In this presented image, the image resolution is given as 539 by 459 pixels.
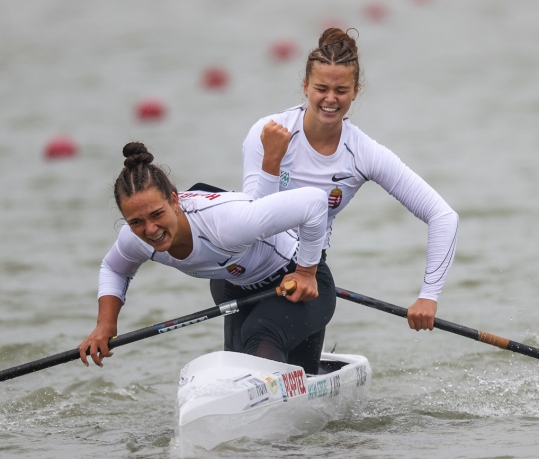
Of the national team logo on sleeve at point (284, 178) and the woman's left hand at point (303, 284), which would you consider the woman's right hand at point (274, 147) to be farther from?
the woman's left hand at point (303, 284)

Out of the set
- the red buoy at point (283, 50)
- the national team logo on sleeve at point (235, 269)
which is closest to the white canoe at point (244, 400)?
the national team logo on sleeve at point (235, 269)

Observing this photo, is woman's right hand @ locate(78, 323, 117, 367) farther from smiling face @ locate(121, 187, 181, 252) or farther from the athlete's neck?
the athlete's neck

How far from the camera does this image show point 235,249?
166 inches

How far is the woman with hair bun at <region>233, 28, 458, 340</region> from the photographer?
14.2 feet

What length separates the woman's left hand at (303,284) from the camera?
4316 mm

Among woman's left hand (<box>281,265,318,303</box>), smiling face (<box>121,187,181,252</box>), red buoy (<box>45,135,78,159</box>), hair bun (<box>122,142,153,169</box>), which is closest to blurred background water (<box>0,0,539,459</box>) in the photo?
red buoy (<box>45,135,78,159</box>)

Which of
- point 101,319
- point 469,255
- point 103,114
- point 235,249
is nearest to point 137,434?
point 101,319

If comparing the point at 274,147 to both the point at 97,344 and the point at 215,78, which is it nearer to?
the point at 97,344

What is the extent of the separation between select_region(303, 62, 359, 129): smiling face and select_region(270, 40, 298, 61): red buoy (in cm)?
1441

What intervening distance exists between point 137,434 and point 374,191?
7117 millimetres

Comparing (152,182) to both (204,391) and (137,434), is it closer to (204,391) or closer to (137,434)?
(204,391)

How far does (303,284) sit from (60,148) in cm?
971

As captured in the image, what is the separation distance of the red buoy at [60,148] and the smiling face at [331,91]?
30.9ft

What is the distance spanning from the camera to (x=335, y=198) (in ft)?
15.1
